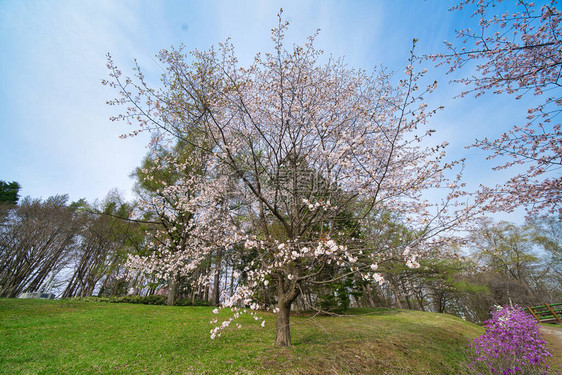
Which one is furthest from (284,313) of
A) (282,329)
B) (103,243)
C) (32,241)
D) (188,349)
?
(32,241)

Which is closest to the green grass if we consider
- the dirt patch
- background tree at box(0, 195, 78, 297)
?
the dirt patch

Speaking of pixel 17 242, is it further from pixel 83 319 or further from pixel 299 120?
pixel 299 120

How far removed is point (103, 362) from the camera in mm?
4500

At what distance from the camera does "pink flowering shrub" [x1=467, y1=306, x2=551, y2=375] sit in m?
4.61

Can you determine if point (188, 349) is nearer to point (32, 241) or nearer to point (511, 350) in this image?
point (511, 350)

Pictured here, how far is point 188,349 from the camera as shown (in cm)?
543

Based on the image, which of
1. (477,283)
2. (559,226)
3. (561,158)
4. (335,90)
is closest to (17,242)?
(335,90)

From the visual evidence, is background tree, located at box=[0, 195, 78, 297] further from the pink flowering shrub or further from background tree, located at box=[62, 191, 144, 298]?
the pink flowering shrub

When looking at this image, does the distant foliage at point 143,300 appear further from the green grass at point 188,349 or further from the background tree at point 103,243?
the green grass at point 188,349

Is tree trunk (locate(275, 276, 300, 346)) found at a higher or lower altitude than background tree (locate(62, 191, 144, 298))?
lower

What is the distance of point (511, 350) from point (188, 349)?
745cm

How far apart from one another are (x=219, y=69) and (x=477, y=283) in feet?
83.9

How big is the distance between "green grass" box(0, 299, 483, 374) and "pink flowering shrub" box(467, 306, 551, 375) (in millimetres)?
1194

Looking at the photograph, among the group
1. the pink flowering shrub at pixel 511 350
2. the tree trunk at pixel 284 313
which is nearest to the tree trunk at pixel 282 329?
the tree trunk at pixel 284 313
